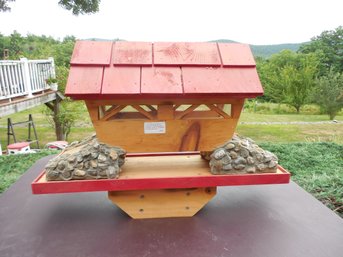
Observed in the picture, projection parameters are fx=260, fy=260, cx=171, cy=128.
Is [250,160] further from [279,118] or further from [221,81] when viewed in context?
[279,118]

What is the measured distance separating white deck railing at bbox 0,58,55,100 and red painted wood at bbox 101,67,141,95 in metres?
4.51

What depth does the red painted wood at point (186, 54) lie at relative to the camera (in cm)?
155

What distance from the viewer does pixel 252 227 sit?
5.26 ft

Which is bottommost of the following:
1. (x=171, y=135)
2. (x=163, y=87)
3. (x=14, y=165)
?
(x=14, y=165)

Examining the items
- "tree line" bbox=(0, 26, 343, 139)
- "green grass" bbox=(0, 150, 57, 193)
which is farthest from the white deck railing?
"green grass" bbox=(0, 150, 57, 193)

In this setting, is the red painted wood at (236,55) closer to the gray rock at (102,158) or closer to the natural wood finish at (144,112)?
the natural wood finish at (144,112)

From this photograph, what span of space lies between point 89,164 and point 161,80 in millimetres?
670

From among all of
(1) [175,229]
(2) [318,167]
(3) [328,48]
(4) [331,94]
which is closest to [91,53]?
(1) [175,229]

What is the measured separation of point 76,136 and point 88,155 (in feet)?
25.0

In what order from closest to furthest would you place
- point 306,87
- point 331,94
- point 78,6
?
point 78,6, point 331,94, point 306,87

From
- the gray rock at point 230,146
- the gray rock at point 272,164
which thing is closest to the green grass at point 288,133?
the gray rock at point 272,164

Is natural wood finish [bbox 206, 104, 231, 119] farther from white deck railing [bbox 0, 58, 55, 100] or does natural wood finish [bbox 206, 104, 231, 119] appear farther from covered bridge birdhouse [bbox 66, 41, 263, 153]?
white deck railing [bbox 0, 58, 55, 100]

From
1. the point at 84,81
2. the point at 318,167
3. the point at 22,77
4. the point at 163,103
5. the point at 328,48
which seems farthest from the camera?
the point at 328,48

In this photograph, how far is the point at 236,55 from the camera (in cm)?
161
